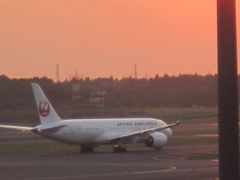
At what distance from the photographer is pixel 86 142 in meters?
52.9

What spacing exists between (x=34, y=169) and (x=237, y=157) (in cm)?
2934

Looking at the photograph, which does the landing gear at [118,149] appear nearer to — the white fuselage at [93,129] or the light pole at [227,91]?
the white fuselage at [93,129]

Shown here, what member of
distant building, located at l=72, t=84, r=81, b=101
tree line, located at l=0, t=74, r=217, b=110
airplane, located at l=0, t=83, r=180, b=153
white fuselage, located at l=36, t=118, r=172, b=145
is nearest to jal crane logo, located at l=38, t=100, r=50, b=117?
airplane, located at l=0, t=83, r=180, b=153

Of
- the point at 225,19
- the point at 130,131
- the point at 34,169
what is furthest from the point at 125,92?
the point at 225,19

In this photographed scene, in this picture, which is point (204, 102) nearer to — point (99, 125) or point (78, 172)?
point (99, 125)

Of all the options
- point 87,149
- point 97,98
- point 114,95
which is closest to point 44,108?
point 87,149

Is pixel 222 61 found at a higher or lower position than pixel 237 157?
higher

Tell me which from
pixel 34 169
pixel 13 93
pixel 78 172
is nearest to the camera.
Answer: pixel 78 172

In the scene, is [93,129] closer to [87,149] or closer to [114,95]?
[87,149]

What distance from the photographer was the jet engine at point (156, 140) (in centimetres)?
5331

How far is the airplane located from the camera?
51906 mm

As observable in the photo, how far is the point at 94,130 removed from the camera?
52.9 meters

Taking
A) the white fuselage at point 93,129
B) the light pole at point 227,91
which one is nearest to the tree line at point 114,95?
the white fuselage at point 93,129

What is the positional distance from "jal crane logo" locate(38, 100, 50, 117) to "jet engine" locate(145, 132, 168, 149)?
25.6 ft
